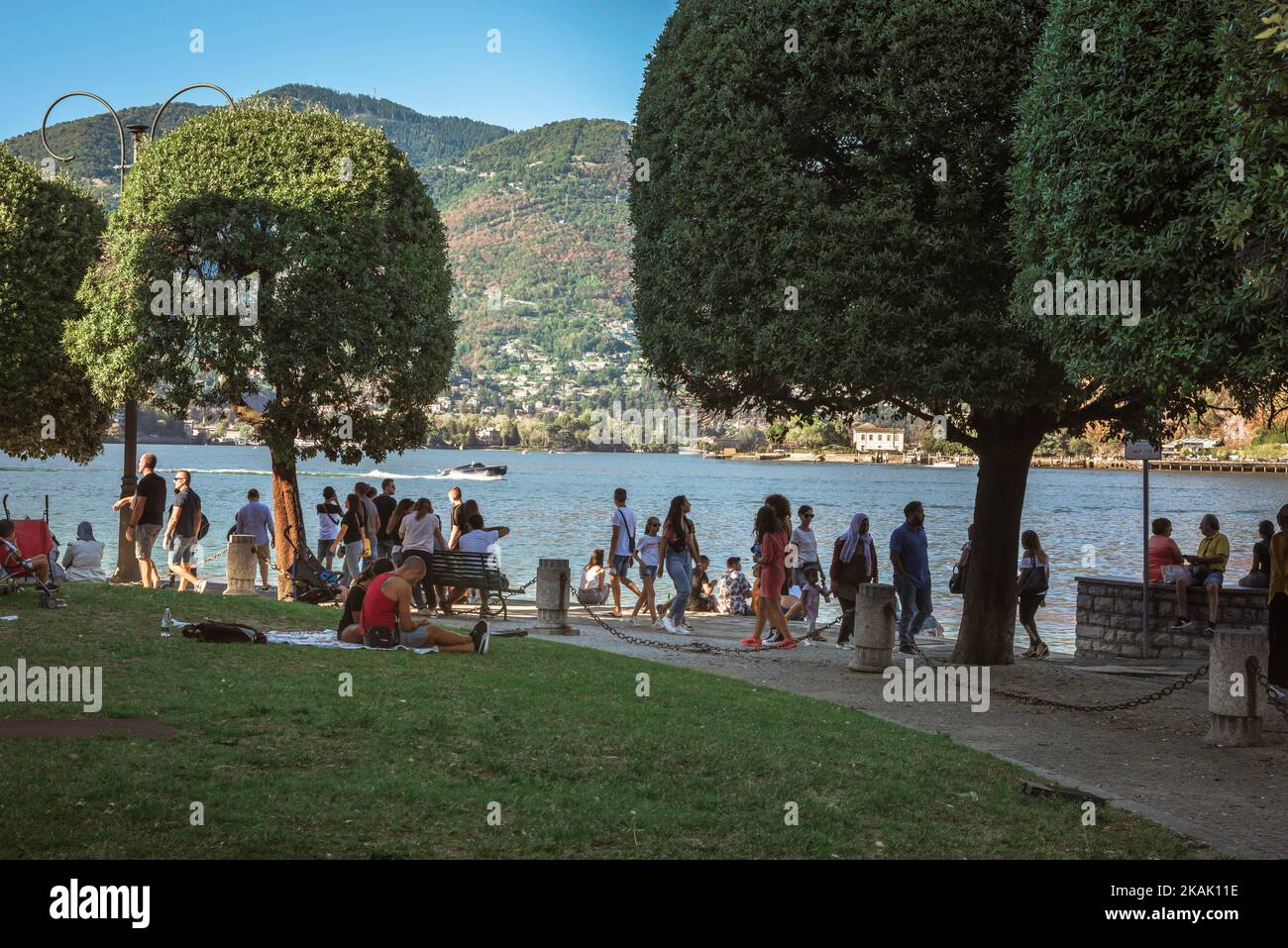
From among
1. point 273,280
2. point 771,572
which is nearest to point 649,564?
point 771,572

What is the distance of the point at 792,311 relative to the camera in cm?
1455

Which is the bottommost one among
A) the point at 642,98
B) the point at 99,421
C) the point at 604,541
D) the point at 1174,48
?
the point at 604,541

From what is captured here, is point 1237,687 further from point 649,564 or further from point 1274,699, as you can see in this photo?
point 649,564

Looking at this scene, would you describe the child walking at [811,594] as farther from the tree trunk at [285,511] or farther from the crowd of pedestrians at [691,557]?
the tree trunk at [285,511]

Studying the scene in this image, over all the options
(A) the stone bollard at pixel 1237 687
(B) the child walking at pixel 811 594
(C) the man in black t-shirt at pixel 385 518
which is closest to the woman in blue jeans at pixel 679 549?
(B) the child walking at pixel 811 594

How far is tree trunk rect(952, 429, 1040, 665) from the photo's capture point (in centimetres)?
1655

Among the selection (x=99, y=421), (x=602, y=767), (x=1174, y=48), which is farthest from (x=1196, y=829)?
(x=99, y=421)

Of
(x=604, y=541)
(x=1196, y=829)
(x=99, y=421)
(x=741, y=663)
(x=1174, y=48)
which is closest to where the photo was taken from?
(x=1196, y=829)

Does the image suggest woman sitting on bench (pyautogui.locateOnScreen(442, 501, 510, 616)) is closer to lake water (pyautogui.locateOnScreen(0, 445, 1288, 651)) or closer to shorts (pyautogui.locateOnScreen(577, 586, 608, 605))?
shorts (pyautogui.locateOnScreen(577, 586, 608, 605))

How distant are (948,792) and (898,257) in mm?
6768

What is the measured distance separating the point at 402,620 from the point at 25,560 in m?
6.14

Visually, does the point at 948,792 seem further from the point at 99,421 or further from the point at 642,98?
the point at 99,421

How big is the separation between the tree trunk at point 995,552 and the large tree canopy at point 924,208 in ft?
0.13

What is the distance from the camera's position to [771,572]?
58.2 feet
